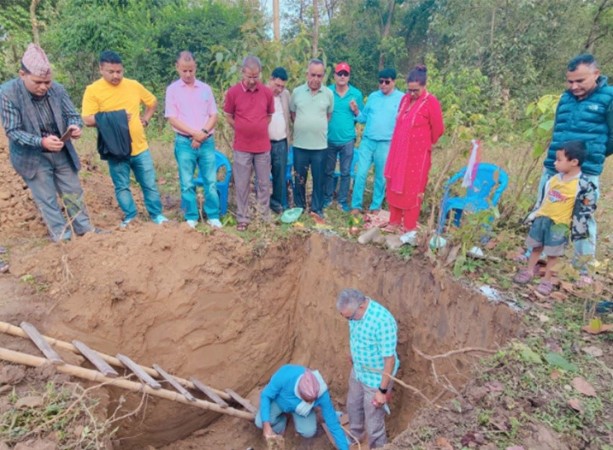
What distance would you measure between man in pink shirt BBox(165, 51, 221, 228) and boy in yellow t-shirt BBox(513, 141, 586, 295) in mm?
3332

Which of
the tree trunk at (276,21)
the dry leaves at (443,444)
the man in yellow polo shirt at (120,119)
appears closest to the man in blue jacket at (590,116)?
the dry leaves at (443,444)

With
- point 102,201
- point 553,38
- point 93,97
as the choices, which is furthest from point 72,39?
point 553,38

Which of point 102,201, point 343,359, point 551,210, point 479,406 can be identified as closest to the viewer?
point 479,406

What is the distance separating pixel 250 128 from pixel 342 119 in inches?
46.9

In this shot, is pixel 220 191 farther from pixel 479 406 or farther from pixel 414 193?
pixel 479 406

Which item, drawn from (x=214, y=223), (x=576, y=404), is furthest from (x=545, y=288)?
(x=214, y=223)

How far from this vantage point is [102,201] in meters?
5.46

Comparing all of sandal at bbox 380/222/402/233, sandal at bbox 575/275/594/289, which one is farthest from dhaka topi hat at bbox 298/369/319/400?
sandal at bbox 575/275/594/289

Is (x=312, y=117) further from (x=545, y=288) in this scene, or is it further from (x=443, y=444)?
(x=443, y=444)

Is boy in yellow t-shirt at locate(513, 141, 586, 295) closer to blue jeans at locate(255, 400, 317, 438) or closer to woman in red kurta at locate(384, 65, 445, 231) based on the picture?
woman in red kurta at locate(384, 65, 445, 231)

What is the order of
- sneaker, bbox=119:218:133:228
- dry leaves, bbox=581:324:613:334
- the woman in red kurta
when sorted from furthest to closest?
sneaker, bbox=119:218:133:228, the woman in red kurta, dry leaves, bbox=581:324:613:334

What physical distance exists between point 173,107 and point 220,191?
46.9 inches

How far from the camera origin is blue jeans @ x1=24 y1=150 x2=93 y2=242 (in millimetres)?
3988

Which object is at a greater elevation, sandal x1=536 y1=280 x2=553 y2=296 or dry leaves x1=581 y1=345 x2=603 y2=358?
sandal x1=536 y1=280 x2=553 y2=296
